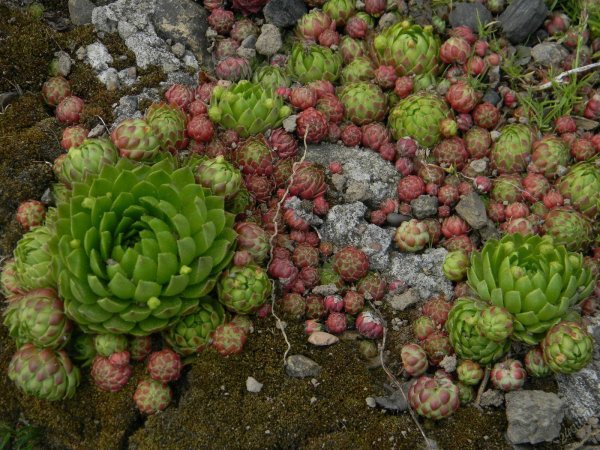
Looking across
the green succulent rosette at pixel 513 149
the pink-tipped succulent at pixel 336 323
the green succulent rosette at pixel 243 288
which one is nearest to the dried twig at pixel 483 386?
the pink-tipped succulent at pixel 336 323

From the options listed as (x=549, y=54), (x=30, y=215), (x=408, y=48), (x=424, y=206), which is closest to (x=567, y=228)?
(x=424, y=206)

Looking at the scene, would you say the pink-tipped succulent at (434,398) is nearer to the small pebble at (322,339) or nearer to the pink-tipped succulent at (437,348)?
the pink-tipped succulent at (437,348)

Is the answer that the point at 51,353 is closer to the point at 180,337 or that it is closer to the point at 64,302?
the point at 64,302

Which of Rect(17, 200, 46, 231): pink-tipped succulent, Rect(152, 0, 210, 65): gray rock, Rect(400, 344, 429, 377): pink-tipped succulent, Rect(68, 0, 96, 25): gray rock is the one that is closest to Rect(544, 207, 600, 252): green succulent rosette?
Rect(400, 344, 429, 377): pink-tipped succulent

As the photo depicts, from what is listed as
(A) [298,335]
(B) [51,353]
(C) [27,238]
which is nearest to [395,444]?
(A) [298,335]

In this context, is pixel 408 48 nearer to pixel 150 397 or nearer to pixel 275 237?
pixel 275 237

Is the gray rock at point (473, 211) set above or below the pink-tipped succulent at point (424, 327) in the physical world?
above
